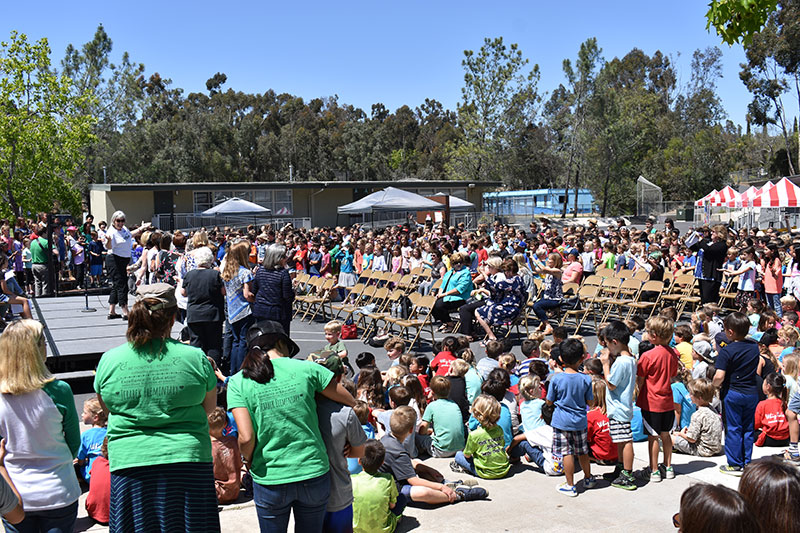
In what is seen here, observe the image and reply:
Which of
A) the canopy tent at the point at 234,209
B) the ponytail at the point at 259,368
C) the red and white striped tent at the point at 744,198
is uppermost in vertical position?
the red and white striped tent at the point at 744,198

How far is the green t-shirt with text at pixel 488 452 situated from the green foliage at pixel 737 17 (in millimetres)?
3762

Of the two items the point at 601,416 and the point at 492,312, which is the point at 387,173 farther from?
the point at 601,416

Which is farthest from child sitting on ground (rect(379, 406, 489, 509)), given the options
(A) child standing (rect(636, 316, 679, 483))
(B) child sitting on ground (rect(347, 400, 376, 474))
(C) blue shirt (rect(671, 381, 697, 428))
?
(C) blue shirt (rect(671, 381, 697, 428))

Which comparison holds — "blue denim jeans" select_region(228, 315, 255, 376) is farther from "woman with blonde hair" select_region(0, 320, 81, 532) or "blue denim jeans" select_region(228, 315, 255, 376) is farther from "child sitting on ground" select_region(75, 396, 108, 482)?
"woman with blonde hair" select_region(0, 320, 81, 532)

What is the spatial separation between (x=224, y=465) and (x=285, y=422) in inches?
83.9

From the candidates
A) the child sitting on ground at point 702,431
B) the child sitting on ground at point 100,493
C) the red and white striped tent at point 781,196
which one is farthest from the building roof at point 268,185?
the child sitting on ground at point 702,431

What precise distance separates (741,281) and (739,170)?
5261cm

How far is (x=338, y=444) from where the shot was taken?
3350 mm

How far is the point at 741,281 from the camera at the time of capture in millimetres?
12227

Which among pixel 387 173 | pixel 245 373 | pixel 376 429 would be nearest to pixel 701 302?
pixel 376 429

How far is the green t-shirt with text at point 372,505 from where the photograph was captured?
443 cm

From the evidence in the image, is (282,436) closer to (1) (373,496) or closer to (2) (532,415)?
(1) (373,496)

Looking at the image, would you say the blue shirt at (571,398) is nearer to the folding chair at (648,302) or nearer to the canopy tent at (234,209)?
the folding chair at (648,302)

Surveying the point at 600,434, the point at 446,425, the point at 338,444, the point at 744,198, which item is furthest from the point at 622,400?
the point at 744,198
